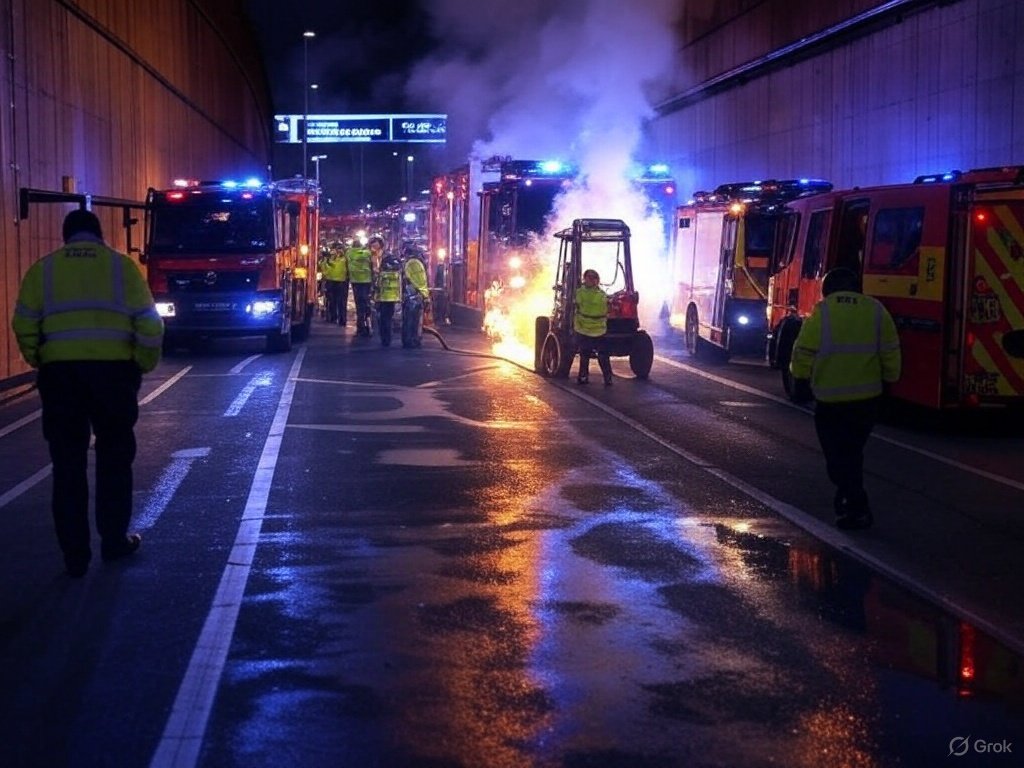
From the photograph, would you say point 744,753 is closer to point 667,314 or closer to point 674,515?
point 674,515

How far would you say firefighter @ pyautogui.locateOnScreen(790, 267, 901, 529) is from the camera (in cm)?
863

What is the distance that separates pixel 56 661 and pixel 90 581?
145cm

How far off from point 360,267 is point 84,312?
20771 millimetres

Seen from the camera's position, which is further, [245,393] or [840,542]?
[245,393]

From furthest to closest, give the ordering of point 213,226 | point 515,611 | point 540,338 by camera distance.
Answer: point 213,226
point 540,338
point 515,611

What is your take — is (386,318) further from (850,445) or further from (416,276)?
(850,445)

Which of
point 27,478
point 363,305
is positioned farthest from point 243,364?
point 27,478

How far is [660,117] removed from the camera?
4472 cm

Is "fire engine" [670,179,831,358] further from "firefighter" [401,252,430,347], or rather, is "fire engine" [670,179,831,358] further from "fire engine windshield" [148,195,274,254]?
"fire engine windshield" [148,195,274,254]

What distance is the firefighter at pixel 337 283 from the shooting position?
31797mm

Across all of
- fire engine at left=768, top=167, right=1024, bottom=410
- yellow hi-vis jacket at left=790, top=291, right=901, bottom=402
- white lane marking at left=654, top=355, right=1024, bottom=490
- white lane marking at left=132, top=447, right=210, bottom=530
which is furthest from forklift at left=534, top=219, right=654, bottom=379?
yellow hi-vis jacket at left=790, top=291, right=901, bottom=402

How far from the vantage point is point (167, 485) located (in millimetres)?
10258

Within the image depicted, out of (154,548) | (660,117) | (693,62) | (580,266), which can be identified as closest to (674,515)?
(154,548)

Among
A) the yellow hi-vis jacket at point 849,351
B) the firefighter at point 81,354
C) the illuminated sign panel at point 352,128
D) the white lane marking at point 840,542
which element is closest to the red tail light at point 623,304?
the white lane marking at point 840,542
